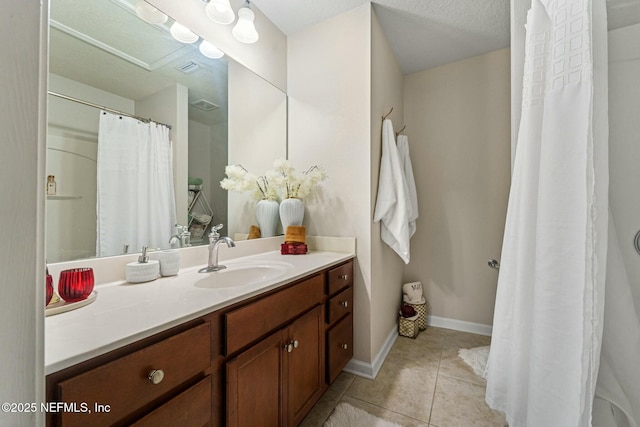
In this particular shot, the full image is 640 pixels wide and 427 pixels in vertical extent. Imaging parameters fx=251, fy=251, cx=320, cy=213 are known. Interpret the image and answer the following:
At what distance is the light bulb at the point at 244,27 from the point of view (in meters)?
1.47

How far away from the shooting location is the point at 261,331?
3.00 feet

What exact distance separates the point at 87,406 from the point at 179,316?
0.70 feet

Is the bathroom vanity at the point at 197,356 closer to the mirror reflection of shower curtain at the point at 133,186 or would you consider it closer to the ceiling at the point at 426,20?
the mirror reflection of shower curtain at the point at 133,186

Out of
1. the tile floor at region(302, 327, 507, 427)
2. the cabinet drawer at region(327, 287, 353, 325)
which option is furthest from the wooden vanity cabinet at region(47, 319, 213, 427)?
the tile floor at region(302, 327, 507, 427)

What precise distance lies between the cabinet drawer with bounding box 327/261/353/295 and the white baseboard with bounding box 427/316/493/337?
4.21ft

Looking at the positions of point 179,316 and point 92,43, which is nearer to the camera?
point 179,316

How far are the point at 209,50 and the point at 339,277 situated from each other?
151 cm

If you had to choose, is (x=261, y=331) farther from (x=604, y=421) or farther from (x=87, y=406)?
(x=604, y=421)

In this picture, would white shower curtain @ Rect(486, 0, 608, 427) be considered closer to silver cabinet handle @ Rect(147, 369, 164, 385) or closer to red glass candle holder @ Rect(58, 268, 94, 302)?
silver cabinet handle @ Rect(147, 369, 164, 385)

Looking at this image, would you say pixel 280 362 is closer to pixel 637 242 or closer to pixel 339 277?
pixel 339 277

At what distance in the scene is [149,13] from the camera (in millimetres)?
1154

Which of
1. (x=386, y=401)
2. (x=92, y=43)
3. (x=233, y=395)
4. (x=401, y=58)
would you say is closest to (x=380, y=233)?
(x=386, y=401)

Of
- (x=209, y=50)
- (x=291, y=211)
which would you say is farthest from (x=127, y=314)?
Answer: (x=209, y=50)

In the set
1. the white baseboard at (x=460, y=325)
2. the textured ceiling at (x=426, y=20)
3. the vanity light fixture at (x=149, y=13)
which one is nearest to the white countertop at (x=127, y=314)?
the vanity light fixture at (x=149, y=13)
